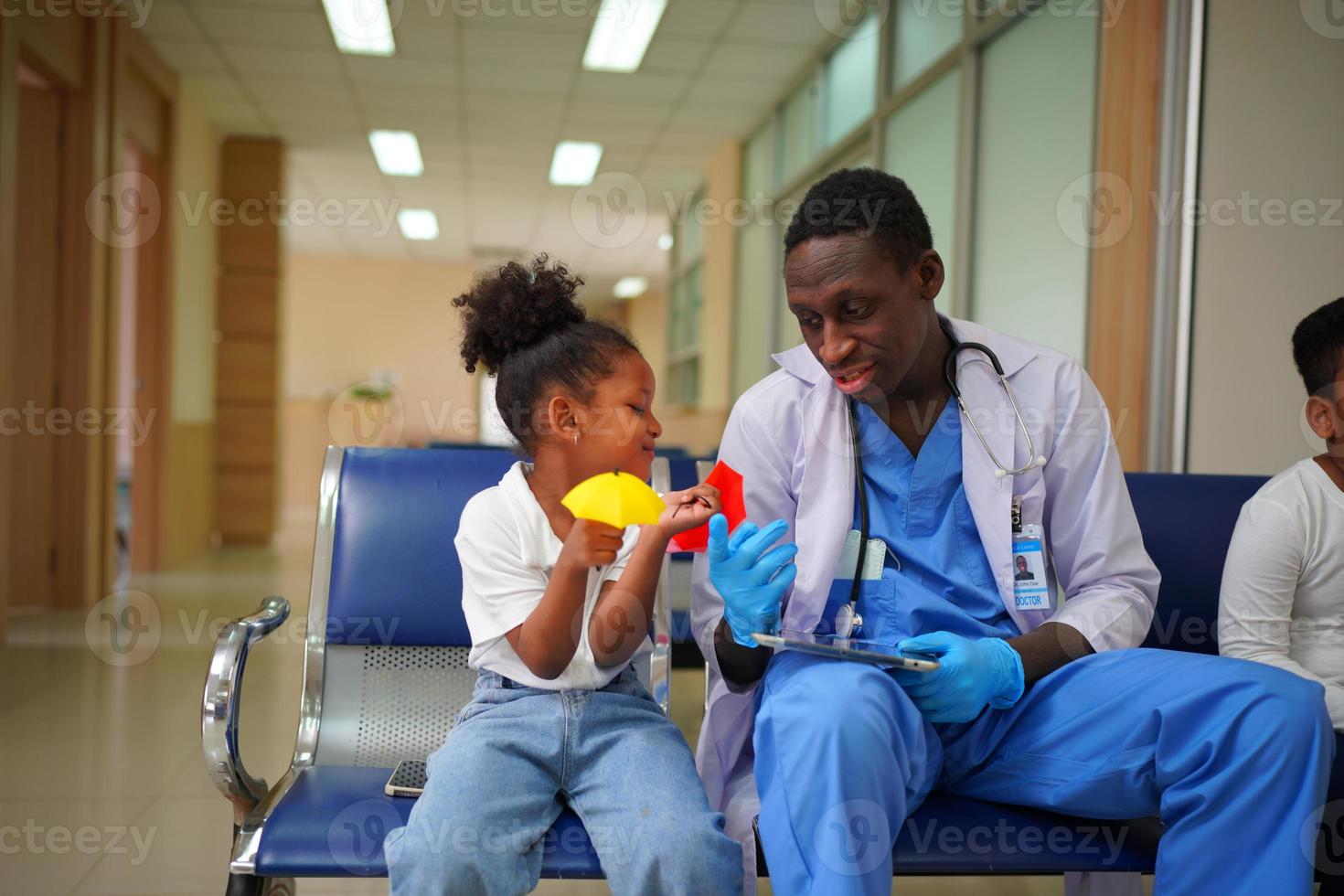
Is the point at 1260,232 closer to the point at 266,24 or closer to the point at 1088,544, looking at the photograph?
the point at 1088,544

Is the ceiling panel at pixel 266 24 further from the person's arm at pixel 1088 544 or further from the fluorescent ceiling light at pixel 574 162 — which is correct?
the person's arm at pixel 1088 544

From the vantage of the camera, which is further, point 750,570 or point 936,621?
point 936,621

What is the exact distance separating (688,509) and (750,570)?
10cm

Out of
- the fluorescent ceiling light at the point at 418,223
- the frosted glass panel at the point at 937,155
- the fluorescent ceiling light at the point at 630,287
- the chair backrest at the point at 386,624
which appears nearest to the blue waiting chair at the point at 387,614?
the chair backrest at the point at 386,624

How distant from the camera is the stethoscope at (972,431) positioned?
4.67ft

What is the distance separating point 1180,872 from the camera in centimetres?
113

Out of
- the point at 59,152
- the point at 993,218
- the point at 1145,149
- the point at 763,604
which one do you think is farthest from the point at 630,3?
the point at 763,604

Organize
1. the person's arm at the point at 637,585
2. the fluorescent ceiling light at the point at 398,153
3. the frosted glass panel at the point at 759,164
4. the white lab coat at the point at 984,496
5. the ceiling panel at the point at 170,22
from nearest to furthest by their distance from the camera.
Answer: the person's arm at the point at 637,585 → the white lab coat at the point at 984,496 → the ceiling panel at the point at 170,22 → the frosted glass panel at the point at 759,164 → the fluorescent ceiling light at the point at 398,153

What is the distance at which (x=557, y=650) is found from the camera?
1297 millimetres

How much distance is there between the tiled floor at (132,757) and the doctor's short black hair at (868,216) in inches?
51.4

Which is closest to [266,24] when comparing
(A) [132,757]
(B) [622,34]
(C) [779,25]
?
(B) [622,34]

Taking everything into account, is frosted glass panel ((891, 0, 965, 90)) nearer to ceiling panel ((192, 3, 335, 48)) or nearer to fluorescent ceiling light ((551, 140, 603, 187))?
ceiling panel ((192, 3, 335, 48))

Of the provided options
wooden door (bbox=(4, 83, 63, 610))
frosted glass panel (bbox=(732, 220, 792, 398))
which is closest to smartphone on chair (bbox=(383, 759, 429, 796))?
wooden door (bbox=(4, 83, 63, 610))

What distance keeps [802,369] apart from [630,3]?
14.7 ft
